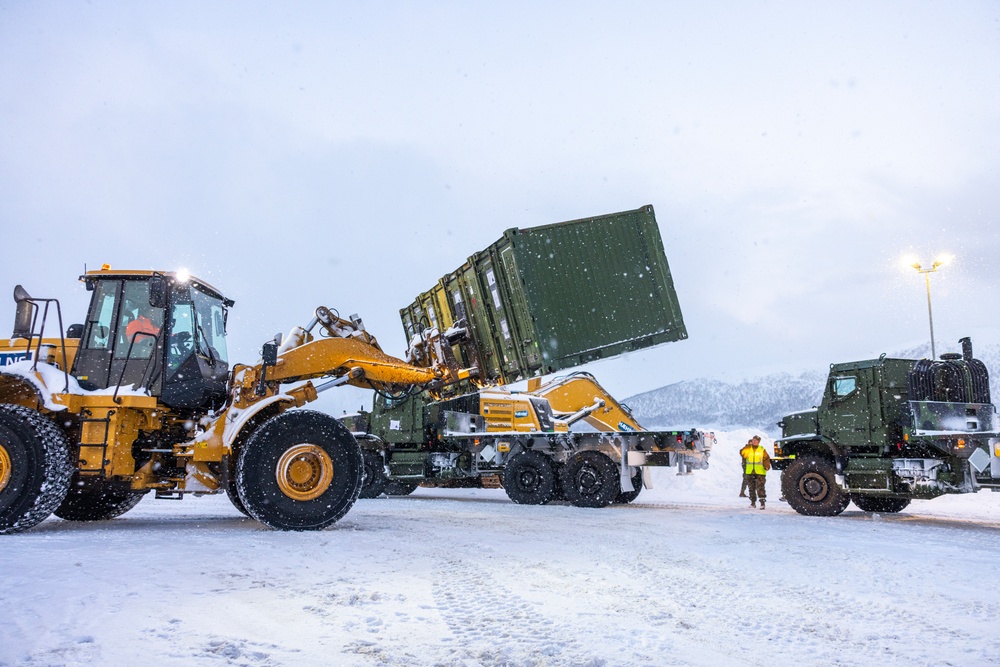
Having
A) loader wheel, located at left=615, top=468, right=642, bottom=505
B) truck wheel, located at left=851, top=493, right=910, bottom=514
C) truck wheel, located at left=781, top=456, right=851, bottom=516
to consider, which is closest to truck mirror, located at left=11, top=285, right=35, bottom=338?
loader wheel, located at left=615, top=468, right=642, bottom=505

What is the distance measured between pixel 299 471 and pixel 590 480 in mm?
6686

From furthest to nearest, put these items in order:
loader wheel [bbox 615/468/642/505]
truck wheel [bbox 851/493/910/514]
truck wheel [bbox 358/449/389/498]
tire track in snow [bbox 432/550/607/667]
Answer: truck wheel [bbox 358/449/389/498], loader wheel [bbox 615/468/642/505], truck wheel [bbox 851/493/910/514], tire track in snow [bbox 432/550/607/667]

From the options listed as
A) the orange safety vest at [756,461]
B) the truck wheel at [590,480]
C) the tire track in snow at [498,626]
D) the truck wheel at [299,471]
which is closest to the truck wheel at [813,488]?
the orange safety vest at [756,461]

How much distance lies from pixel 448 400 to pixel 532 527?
568 centimetres

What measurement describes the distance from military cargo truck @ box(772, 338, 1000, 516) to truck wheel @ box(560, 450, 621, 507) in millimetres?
2984

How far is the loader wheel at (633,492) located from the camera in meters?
14.1

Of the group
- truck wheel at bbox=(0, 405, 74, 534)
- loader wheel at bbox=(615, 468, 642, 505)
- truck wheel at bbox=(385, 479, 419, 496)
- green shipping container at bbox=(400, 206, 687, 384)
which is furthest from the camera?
truck wheel at bbox=(385, 479, 419, 496)

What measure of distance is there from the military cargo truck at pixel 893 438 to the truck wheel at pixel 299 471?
8084mm

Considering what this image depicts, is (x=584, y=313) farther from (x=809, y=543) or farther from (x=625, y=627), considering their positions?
(x=625, y=627)

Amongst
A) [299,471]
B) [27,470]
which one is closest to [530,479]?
[299,471]

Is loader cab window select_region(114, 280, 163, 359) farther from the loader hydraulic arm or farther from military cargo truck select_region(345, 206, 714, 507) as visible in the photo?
military cargo truck select_region(345, 206, 714, 507)

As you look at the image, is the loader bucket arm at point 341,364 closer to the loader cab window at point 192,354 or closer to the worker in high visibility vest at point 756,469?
the loader cab window at point 192,354

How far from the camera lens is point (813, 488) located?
12406 mm

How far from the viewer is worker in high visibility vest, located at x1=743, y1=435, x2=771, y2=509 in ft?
46.3
